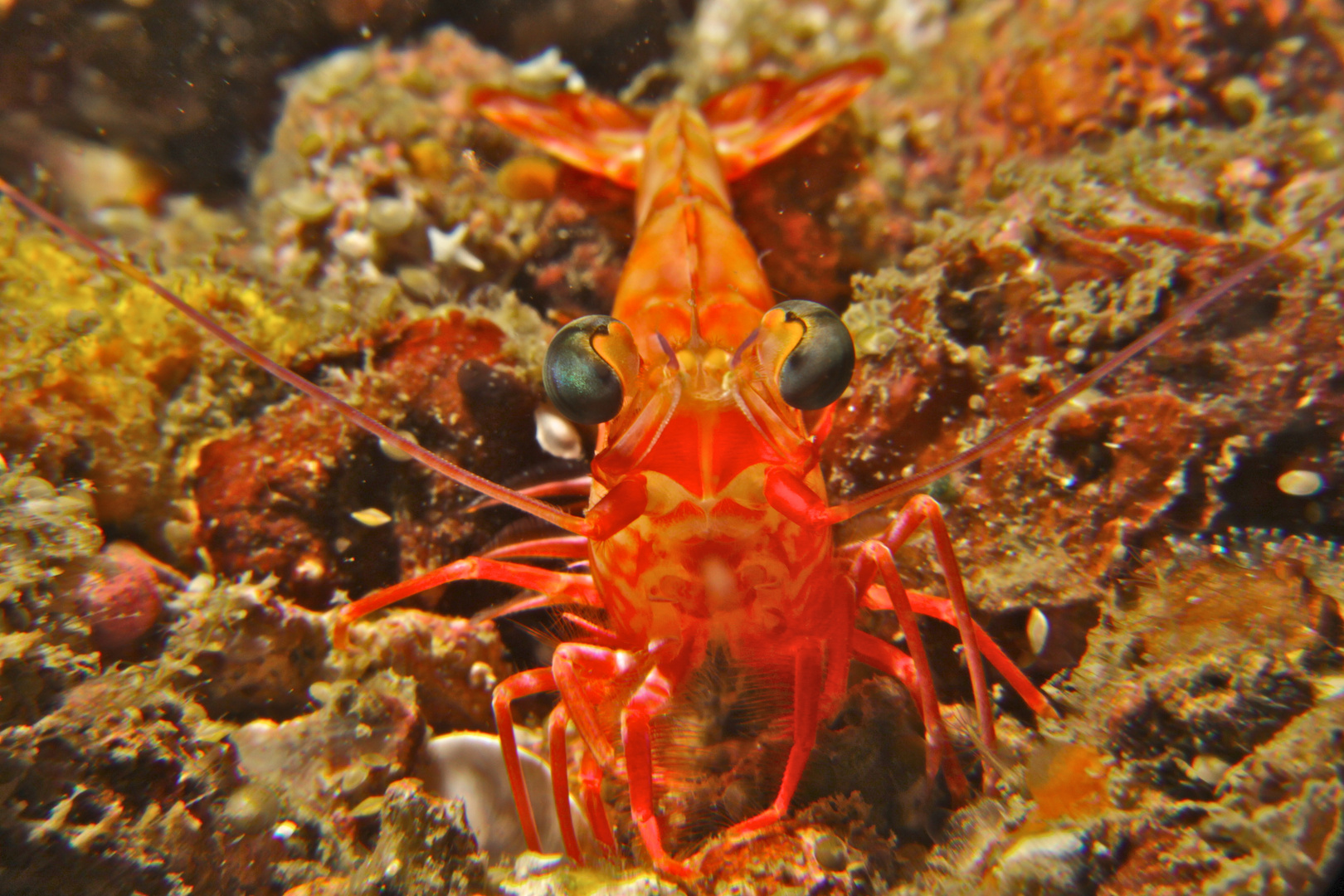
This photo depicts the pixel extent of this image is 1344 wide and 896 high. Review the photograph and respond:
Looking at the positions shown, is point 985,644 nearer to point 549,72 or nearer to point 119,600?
point 119,600

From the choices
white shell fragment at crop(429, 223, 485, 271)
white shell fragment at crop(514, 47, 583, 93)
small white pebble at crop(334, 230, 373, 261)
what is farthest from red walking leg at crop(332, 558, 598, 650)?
white shell fragment at crop(514, 47, 583, 93)

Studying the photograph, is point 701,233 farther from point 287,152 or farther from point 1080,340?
point 287,152

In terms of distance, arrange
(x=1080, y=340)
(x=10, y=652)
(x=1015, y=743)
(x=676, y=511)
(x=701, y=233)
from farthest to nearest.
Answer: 1. (x=701, y=233)
2. (x=1080, y=340)
3. (x=676, y=511)
4. (x=1015, y=743)
5. (x=10, y=652)

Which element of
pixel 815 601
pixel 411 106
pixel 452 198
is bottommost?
pixel 815 601

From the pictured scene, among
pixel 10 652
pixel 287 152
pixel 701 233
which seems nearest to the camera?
pixel 10 652

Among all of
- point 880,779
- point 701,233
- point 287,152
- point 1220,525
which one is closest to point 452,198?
point 287,152

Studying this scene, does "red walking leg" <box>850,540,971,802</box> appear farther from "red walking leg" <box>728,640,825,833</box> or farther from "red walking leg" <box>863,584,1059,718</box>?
"red walking leg" <box>728,640,825,833</box>

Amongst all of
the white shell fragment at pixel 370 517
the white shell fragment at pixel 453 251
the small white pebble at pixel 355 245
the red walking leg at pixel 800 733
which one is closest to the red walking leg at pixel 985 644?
the red walking leg at pixel 800 733
